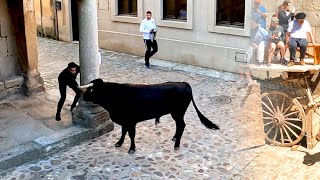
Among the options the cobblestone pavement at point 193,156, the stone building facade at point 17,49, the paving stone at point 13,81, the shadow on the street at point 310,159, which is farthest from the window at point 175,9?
the shadow on the street at point 310,159

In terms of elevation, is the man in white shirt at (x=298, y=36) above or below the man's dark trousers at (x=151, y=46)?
above

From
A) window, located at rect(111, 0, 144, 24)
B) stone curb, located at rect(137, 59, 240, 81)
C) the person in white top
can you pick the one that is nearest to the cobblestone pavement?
stone curb, located at rect(137, 59, 240, 81)

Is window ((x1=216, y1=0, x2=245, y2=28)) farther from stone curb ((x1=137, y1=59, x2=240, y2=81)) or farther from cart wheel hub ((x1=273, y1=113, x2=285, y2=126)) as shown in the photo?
cart wheel hub ((x1=273, y1=113, x2=285, y2=126))

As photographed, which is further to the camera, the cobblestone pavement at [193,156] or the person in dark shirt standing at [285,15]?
the person in dark shirt standing at [285,15]

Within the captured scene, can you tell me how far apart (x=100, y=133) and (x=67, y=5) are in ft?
31.0

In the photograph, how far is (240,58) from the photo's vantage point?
11.9 meters

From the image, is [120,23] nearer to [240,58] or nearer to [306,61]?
[240,58]

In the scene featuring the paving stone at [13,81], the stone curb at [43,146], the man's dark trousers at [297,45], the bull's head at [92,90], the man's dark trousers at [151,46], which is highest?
the man's dark trousers at [297,45]

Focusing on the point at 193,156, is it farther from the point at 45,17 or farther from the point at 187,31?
the point at 45,17

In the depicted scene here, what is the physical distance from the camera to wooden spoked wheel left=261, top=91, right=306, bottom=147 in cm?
696

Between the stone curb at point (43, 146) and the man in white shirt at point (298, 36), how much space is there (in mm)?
3575

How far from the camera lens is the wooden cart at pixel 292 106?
262 inches

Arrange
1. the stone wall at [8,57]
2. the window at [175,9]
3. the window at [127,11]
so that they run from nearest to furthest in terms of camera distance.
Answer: the stone wall at [8,57]
the window at [175,9]
the window at [127,11]

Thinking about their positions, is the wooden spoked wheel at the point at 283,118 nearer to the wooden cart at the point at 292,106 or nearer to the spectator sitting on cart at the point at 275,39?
the wooden cart at the point at 292,106
